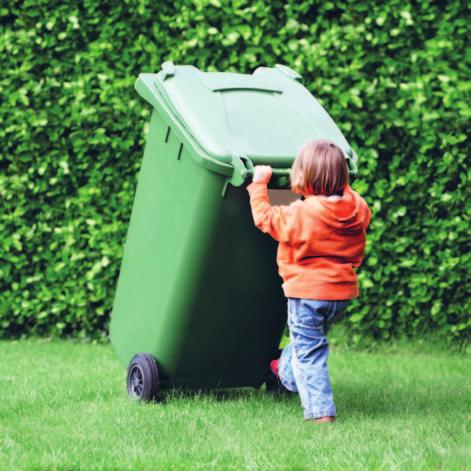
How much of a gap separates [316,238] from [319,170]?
0.91 ft

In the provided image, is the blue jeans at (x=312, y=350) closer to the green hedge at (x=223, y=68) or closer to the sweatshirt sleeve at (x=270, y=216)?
the sweatshirt sleeve at (x=270, y=216)

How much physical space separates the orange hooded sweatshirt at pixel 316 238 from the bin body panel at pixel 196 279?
0.67 feet

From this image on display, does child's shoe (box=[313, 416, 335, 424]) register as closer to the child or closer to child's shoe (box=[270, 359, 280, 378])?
the child

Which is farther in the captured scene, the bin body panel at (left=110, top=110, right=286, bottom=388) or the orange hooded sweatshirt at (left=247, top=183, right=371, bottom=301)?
the bin body panel at (left=110, top=110, right=286, bottom=388)

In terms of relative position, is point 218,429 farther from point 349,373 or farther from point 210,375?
point 349,373

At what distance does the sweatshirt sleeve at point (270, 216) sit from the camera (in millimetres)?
3973

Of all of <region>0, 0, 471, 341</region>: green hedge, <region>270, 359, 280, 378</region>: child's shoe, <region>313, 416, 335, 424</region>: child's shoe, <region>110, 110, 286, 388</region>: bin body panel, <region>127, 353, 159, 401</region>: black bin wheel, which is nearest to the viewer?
<region>313, 416, 335, 424</region>: child's shoe

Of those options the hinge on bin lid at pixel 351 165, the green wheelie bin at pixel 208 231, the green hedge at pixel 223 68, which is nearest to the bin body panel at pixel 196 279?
the green wheelie bin at pixel 208 231

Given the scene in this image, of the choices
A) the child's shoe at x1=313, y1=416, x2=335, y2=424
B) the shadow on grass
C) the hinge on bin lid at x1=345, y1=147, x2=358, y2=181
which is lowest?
the shadow on grass

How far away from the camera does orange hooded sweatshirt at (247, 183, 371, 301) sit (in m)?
4.00

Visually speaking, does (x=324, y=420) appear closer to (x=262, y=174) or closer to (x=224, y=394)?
(x=224, y=394)

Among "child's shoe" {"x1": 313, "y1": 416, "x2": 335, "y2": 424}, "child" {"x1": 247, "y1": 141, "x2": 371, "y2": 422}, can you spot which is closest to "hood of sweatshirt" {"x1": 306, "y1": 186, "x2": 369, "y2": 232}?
"child" {"x1": 247, "y1": 141, "x2": 371, "y2": 422}

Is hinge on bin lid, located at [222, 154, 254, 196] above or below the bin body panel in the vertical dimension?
above

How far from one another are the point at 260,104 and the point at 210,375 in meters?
1.26
